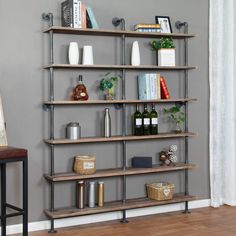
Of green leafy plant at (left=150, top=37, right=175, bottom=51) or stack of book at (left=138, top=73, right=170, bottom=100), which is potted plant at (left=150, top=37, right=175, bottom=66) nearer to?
green leafy plant at (left=150, top=37, right=175, bottom=51)

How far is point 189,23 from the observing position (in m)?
4.63

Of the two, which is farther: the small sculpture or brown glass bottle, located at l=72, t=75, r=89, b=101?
the small sculpture

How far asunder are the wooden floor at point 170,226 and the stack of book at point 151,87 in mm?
1164

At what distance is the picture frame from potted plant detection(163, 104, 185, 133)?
76 cm

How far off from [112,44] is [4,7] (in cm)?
104

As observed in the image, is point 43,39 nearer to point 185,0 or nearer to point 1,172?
point 1,172

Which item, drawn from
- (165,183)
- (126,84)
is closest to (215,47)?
(126,84)

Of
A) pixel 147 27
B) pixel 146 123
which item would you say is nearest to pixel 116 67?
pixel 147 27

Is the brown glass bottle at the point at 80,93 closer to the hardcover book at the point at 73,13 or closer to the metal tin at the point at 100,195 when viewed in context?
the hardcover book at the point at 73,13

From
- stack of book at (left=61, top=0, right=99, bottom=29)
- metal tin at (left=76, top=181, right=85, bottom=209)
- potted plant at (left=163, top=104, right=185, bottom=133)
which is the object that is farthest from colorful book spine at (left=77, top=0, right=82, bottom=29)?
metal tin at (left=76, top=181, right=85, bottom=209)

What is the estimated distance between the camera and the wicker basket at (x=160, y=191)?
4281 mm

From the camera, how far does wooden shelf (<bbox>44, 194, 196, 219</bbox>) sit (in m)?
3.85

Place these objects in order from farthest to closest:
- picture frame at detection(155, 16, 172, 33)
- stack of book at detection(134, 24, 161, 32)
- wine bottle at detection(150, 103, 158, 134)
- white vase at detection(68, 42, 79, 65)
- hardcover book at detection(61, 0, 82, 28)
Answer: picture frame at detection(155, 16, 172, 33)
wine bottle at detection(150, 103, 158, 134)
stack of book at detection(134, 24, 161, 32)
white vase at detection(68, 42, 79, 65)
hardcover book at detection(61, 0, 82, 28)

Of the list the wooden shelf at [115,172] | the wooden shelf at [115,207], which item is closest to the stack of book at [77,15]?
the wooden shelf at [115,172]
